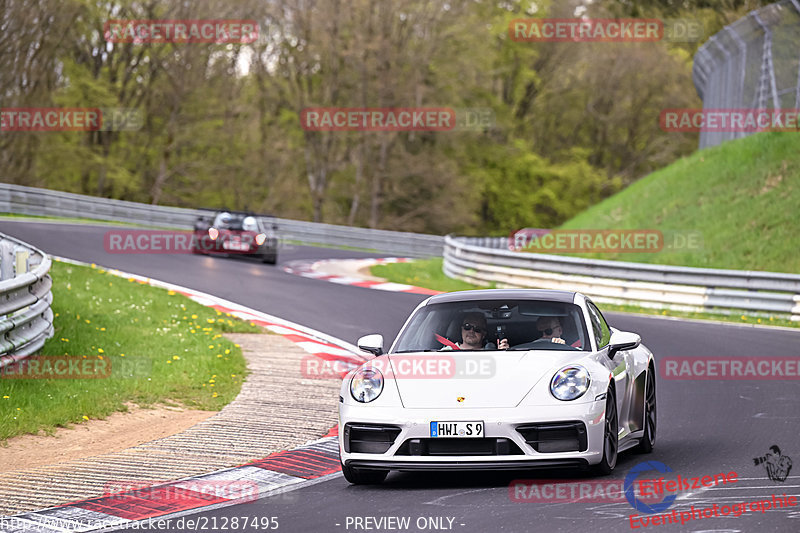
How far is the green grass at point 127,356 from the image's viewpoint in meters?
9.72

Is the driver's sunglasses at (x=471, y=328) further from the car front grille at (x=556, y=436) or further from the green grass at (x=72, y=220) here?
the green grass at (x=72, y=220)

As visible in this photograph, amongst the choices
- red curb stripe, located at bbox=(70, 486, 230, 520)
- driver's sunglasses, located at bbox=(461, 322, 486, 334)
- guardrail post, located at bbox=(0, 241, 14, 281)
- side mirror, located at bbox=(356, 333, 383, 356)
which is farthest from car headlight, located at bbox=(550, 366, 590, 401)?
guardrail post, located at bbox=(0, 241, 14, 281)

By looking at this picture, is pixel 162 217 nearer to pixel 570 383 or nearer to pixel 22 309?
pixel 22 309

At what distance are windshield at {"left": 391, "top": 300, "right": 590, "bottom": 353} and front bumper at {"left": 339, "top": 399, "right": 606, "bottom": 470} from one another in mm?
939

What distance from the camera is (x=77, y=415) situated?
A: 965 centimetres

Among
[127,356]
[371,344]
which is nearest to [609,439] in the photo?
[371,344]

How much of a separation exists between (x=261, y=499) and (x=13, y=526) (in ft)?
4.84

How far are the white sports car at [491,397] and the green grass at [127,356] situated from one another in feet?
10.3

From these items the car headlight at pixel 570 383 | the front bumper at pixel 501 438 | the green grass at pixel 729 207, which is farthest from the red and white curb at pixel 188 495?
the green grass at pixel 729 207

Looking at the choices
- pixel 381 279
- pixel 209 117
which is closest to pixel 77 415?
pixel 381 279

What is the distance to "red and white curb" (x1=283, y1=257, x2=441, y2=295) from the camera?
78.9 ft

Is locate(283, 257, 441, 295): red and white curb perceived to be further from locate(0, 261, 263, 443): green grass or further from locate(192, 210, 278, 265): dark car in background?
locate(0, 261, 263, 443): green grass

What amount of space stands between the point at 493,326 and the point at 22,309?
5.64 meters

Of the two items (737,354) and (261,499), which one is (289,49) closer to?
(737,354)
